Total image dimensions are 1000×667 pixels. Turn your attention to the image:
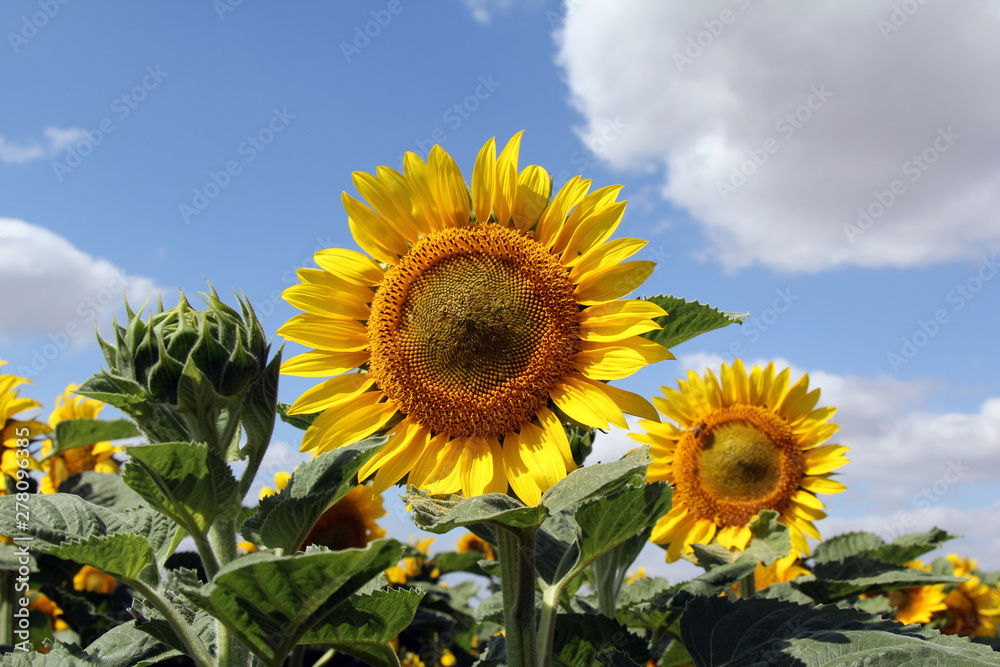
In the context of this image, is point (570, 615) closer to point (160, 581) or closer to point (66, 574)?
point (160, 581)

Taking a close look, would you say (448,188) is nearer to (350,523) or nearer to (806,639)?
(806,639)

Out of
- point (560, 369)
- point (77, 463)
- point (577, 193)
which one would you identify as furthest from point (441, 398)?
point (77, 463)

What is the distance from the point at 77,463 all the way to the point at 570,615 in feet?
13.9

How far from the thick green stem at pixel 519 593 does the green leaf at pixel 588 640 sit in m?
0.58

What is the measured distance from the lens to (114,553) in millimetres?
1778

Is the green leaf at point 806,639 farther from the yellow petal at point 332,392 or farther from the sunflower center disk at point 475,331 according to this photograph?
the yellow petal at point 332,392

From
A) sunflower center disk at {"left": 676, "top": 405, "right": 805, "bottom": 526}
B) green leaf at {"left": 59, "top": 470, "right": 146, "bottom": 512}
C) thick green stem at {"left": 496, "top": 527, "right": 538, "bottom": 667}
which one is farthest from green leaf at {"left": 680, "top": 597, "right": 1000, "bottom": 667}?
green leaf at {"left": 59, "top": 470, "right": 146, "bottom": 512}

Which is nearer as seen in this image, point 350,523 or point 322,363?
point 322,363

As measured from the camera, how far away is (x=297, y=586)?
162 centimetres

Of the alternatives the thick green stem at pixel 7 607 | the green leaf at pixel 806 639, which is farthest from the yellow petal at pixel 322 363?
the thick green stem at pixel 7 607

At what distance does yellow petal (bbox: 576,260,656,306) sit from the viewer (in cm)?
235

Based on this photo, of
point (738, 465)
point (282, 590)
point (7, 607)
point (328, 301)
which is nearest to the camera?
point (282, 590)

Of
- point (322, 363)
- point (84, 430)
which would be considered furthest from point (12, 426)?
point (322, 363)

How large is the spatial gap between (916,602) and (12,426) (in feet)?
21.6
